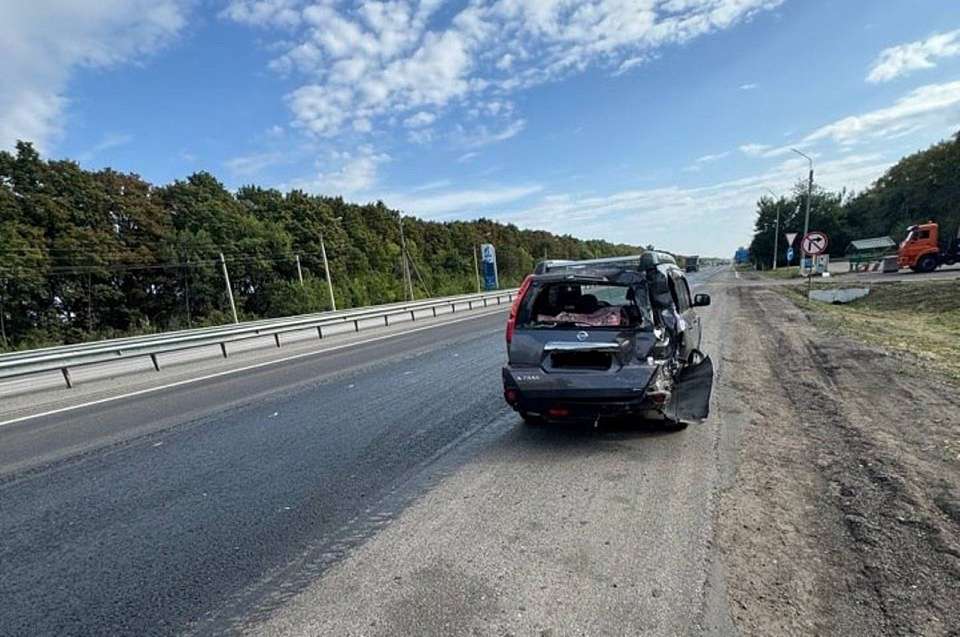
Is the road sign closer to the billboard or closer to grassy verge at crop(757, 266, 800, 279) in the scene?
grassy verge at crop(757, 266, 800, 279)

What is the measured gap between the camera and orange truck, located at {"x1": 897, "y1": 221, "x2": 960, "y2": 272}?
25891 mm

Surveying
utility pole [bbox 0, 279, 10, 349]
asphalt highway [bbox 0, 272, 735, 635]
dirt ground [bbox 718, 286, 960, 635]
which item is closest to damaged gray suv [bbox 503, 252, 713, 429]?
asphalt highway [bbox 0, 272, 735, 635]

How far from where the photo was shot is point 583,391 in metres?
4.49

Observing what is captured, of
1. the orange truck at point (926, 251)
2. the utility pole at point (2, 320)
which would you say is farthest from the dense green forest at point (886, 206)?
the utility pole at point (2, 320)

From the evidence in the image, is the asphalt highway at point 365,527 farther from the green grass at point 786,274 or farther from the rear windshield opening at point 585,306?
the green grass at point 786,274

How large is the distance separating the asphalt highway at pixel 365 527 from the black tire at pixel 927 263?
2971 cm

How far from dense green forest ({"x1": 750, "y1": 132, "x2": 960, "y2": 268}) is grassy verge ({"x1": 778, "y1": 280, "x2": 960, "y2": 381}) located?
4037cm

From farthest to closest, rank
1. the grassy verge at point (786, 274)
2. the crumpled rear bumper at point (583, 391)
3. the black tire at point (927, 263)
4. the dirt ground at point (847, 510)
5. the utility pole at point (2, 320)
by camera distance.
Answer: the grassy verge at point (786, 274)
the utility pole at point (2, 320)
the black tire at point (927, 263)
the crumpled rear bumper at point (583, 391)
the dirt ground at point (847, 510)

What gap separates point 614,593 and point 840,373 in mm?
6429

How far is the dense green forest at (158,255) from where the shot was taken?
36.2 metres

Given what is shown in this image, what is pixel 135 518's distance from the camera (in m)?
3.89

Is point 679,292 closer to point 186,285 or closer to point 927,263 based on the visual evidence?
point 927,263

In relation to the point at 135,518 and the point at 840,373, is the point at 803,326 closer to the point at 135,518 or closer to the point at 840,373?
the point at 840,373

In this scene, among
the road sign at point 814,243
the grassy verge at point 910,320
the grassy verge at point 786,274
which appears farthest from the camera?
the grassy verge at point 786,274
